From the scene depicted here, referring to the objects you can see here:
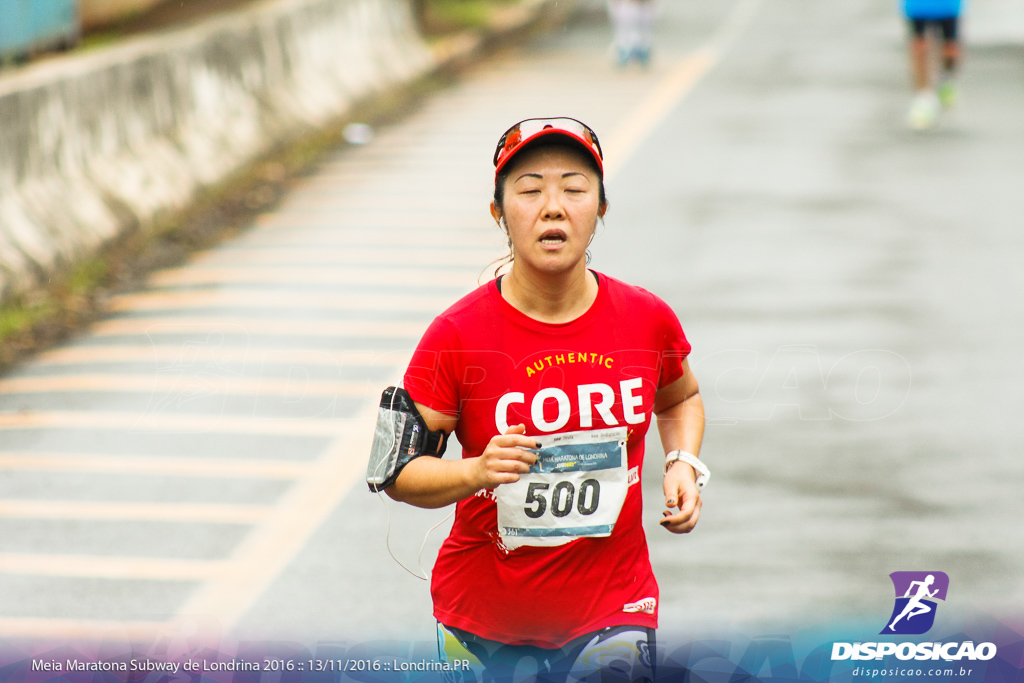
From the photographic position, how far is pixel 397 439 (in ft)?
9.80

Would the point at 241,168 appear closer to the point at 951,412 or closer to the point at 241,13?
the point at 241,13

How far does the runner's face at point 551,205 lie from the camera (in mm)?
2930

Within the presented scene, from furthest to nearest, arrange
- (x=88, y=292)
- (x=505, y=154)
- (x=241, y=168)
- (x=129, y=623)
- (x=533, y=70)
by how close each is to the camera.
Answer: (x=533, y=70), (x=241, y=168), (x=88, y=292), (x=129, y=623), (x=505, y=154)

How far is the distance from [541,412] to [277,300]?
7.15 m

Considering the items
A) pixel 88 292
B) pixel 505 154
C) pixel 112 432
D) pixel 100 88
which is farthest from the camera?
pixel 100 88

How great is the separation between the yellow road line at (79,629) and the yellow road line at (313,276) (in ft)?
16.7

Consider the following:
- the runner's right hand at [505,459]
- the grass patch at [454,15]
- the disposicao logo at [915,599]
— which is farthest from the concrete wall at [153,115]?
the runner's right hand at [505,459]

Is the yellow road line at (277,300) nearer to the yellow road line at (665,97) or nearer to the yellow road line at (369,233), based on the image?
the yellow road line at (369,233)

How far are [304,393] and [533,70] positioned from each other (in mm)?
13484

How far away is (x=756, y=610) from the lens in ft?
18.3

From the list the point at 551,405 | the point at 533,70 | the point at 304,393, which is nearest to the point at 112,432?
the point at 304,393

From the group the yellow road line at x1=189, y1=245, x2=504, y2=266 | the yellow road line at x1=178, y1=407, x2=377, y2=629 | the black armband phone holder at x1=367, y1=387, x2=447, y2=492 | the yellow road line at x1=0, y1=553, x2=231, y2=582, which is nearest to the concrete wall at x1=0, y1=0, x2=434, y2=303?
the yellow road line at x1=189, y1=245, x2=504, y2=266

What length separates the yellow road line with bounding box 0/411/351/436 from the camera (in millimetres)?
7711

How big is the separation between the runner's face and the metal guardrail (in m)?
9.71
